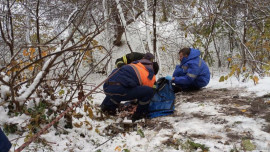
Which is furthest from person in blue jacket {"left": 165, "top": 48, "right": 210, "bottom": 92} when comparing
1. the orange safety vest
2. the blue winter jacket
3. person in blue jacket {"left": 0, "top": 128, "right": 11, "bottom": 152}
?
person in blue jacket {"left": 0, "top": 128, "right": 11, "bottom": 152}

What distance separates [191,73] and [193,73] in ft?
0.13

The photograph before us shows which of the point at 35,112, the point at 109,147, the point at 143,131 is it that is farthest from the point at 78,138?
the point at 143,131

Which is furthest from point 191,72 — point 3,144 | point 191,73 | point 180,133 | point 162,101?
point 3,144

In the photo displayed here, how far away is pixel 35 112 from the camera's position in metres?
2.38

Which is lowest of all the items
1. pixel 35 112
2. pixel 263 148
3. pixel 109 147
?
pixel 109 147

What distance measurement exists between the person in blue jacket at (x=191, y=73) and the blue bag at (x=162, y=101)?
373 millimetres

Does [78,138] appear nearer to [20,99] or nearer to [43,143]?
[43,143]

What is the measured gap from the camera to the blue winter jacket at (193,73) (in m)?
4.09

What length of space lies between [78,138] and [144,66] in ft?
5.09

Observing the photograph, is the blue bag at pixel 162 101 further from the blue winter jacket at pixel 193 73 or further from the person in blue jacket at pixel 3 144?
the person in blue jacket at pixel 3 144

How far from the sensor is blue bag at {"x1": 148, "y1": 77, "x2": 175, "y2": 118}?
3.15 meters

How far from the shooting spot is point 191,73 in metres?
4.08

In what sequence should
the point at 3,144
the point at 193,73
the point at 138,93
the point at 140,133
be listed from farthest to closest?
the point at 193,73, the point at 138,93, the point at 140,133, the point at 3,144

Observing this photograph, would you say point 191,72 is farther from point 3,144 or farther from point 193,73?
point 3,144
